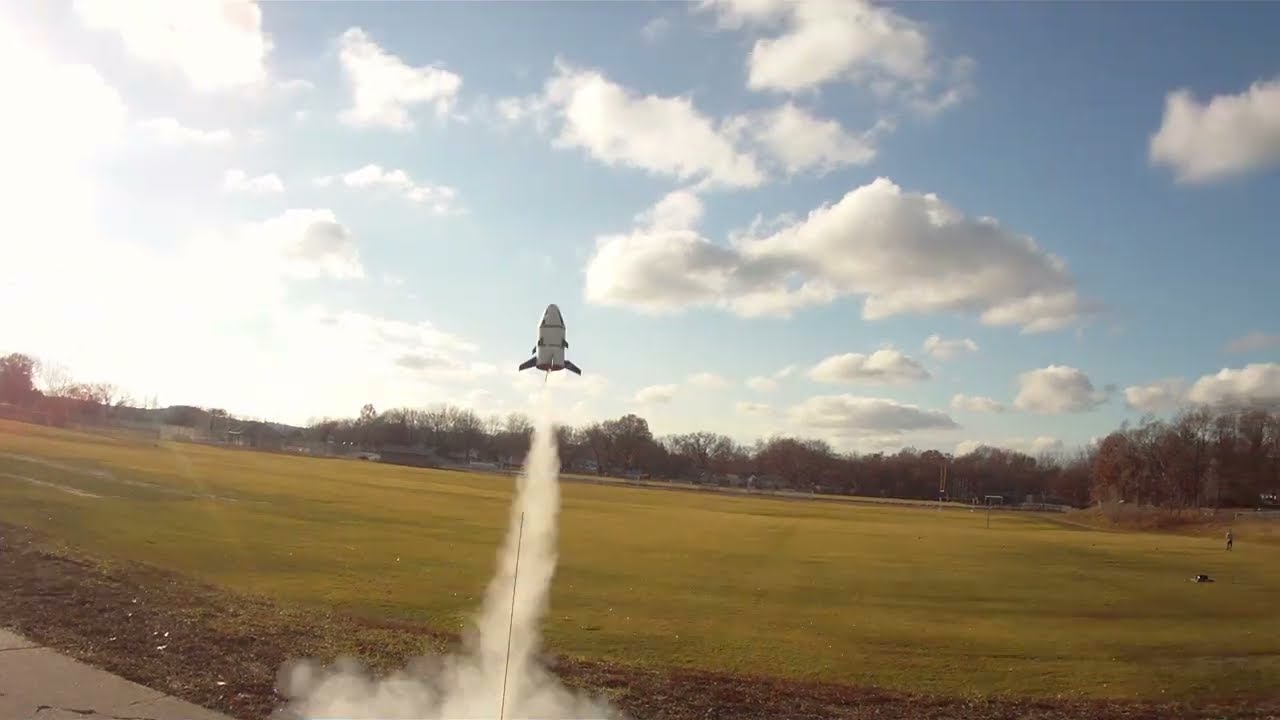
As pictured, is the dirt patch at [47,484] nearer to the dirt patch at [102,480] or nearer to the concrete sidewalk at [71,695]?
the dirt patch at [102,480]

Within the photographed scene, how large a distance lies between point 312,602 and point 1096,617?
26.4m

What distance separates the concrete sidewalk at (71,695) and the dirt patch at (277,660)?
357 millimetres

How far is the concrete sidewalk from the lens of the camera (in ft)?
38.8

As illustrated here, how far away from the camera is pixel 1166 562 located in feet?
170

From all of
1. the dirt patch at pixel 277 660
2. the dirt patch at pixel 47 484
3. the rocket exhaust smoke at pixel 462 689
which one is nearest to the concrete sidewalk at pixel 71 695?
the dirt patch at pixel 277 660

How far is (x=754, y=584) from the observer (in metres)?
33.6

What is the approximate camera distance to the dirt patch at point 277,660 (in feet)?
46.7

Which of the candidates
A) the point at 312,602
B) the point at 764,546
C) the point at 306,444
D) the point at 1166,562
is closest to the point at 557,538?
the point at 764,546

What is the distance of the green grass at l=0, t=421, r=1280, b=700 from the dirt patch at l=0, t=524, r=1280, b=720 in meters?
1.80

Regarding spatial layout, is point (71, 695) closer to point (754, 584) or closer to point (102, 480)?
point (754, 584)

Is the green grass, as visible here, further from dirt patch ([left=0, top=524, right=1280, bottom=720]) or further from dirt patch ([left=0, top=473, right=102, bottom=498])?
dirt patch ([left=0, top=524, right=1280, bottom=720])

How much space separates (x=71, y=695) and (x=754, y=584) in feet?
82.2

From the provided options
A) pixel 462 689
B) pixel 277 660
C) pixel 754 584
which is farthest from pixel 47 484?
pixel 462 689

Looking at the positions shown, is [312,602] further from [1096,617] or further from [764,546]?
[764,546]
